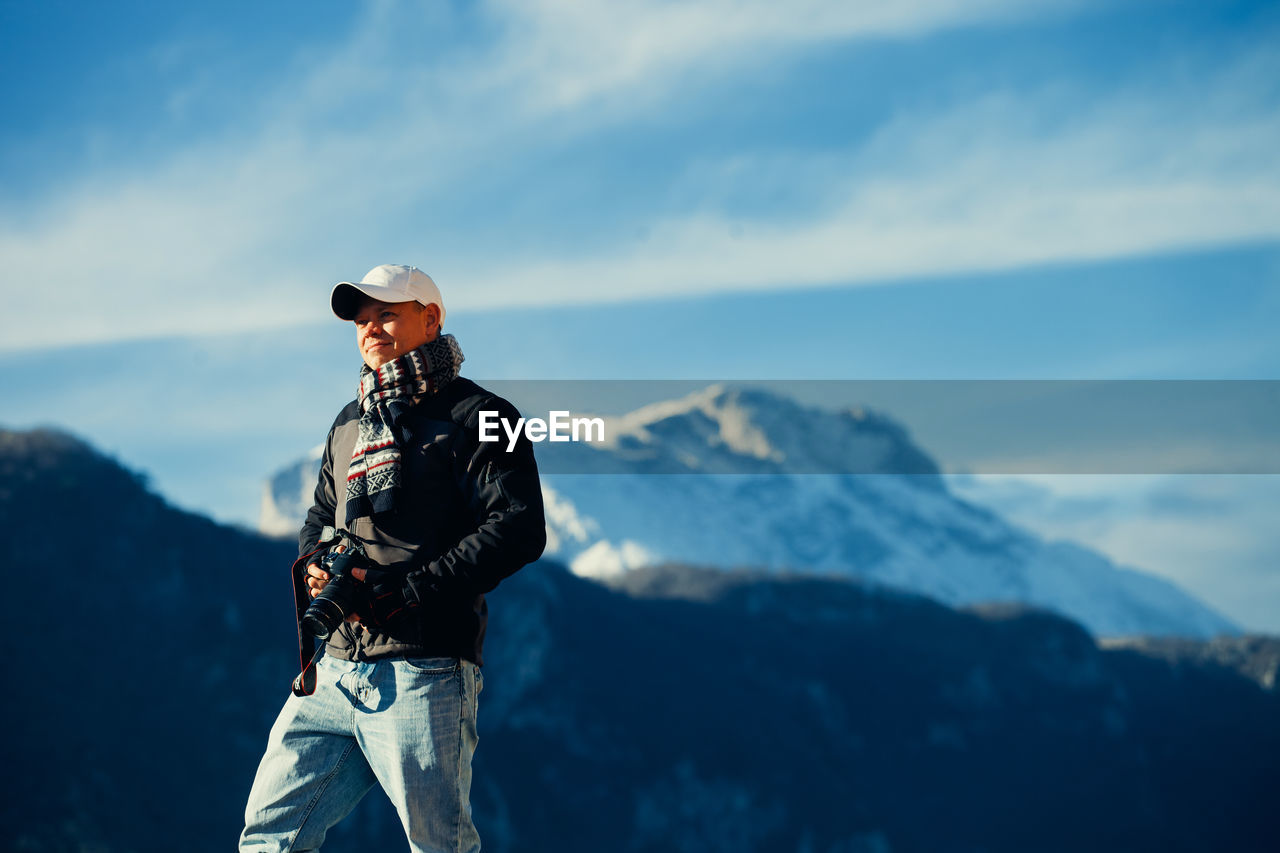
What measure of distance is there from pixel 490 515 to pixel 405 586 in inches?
15.5

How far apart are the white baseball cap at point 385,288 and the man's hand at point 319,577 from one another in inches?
36.7

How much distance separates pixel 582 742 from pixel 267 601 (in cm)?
4184

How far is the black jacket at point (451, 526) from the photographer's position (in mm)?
4426

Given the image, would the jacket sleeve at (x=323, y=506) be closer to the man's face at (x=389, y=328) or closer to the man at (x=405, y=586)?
the man at (x=405, y=586)

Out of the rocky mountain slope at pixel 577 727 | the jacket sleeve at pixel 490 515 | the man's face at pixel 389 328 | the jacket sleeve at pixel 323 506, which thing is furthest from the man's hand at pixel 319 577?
the rocky mountain slope at pixel 577 727

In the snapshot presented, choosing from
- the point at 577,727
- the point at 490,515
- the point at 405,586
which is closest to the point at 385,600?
the point at 405,586

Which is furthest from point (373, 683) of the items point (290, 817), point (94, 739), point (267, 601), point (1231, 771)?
point (1231, 771)

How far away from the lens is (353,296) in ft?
15.5

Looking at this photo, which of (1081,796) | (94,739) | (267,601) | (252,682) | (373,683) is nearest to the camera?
(373,683)

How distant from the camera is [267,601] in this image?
138500mm

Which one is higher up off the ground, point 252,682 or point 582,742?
point 252,682

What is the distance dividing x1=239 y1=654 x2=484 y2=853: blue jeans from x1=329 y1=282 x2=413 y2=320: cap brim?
1.34 m

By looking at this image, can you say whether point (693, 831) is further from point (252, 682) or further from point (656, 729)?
point (252, 682)

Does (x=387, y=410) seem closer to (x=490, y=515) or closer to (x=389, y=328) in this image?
(x=389, y=328)
